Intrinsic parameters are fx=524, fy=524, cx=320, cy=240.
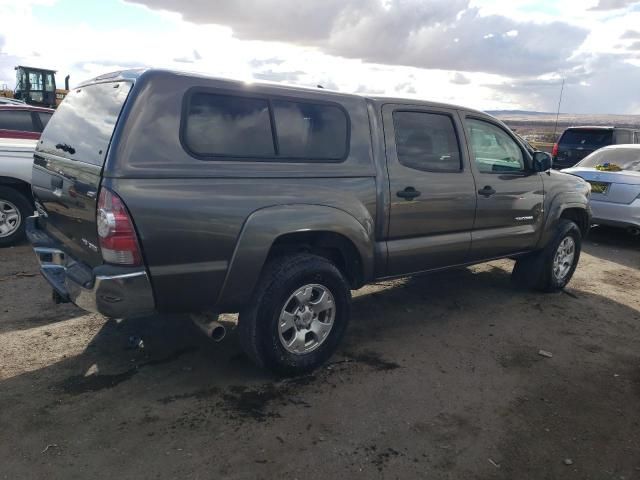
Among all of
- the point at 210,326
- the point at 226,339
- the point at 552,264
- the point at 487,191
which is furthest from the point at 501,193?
the point at 210,326

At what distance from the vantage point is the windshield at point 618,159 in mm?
8461

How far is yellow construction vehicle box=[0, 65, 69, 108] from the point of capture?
22656mm

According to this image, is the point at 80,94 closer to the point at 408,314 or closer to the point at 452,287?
the point at 408,314

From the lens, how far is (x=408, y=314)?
4977mm

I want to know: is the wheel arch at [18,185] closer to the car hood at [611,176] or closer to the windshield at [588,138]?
the car hood at [611,176]

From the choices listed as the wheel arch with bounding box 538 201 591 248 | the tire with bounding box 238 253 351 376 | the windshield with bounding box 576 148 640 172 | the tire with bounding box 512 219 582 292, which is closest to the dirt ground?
the tire with bounding box 238 253 351 376

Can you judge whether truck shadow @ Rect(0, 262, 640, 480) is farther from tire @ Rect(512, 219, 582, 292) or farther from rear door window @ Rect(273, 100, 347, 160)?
rear door window @ Rect(273, 100, 347, 160)

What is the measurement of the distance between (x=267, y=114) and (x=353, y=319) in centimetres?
218

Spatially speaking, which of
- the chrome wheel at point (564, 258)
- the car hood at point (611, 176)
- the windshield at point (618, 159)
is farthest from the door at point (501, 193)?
the windshield at point (618, 159)

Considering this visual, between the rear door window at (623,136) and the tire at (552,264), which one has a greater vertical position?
the rear door window at (623,136)

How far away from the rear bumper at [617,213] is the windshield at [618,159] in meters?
0.90

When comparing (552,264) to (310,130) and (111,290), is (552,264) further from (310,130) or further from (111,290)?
(111,290)

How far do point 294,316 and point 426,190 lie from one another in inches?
59.1

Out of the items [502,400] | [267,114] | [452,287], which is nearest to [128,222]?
[267,114]
